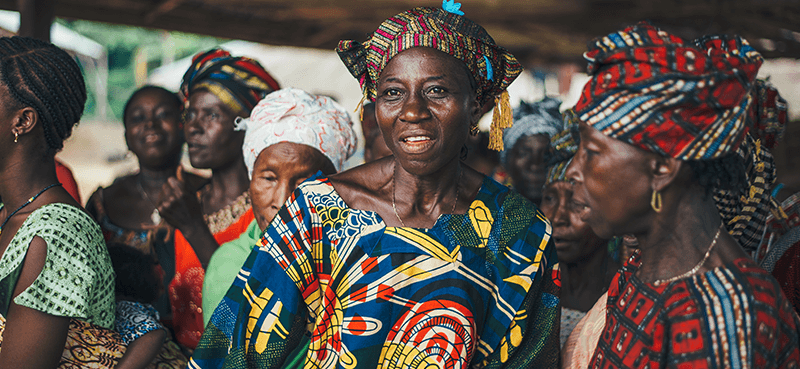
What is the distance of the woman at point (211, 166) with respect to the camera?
3.39 m

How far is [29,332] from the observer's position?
2168 mm

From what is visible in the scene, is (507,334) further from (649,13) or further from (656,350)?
(649,13)

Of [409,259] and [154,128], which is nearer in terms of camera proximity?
[409,259]

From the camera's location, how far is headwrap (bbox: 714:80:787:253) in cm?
176

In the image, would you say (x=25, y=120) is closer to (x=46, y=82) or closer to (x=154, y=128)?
(x=46, y=82)

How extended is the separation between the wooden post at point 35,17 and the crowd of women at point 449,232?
205 cm

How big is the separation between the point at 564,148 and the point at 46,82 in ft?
8.38

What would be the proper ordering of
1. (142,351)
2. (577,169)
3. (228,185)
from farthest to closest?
1. (228,185)
2. (142,351)
3. (577,169)

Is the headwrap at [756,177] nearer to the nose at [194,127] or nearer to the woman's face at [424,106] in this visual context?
the woman's face at [424,106]

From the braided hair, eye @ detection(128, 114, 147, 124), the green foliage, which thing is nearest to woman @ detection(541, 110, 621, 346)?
the braided hair

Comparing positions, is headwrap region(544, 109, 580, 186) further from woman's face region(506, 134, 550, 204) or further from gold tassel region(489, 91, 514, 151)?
woman's face region(506, 134, 550, 204)

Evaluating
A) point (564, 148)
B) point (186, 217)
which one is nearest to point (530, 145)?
point (564, 148)

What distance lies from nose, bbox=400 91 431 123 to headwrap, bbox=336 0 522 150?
0.18 metres

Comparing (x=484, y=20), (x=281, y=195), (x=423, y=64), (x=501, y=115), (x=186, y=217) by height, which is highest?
(x=484, y=20)
